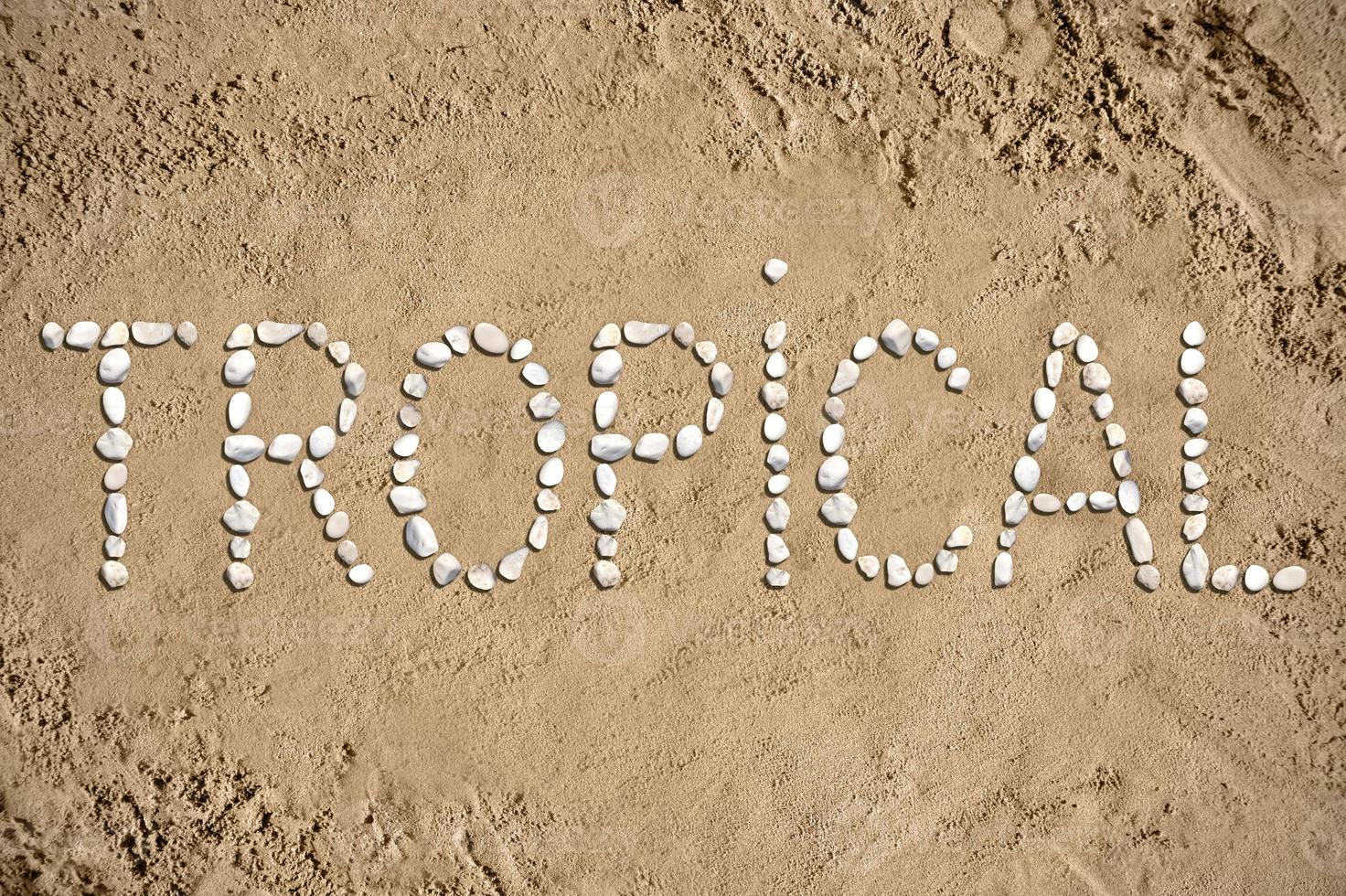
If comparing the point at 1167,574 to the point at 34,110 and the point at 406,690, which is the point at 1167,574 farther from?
the point at 34,110

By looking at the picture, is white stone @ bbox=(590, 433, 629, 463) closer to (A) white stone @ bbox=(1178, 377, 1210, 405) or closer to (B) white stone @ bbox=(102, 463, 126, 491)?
(B) white stone @ bbox=(102, 463, 126, 491)

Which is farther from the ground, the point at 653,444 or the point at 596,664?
the point at 653,444

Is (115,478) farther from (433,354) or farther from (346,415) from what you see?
(433,354)

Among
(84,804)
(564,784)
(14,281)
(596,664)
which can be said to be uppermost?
(14,281)

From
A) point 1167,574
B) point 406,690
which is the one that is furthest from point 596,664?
point 1167,574

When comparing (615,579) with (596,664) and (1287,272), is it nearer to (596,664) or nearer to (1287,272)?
(596,664)

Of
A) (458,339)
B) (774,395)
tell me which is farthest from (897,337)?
(458,339)
